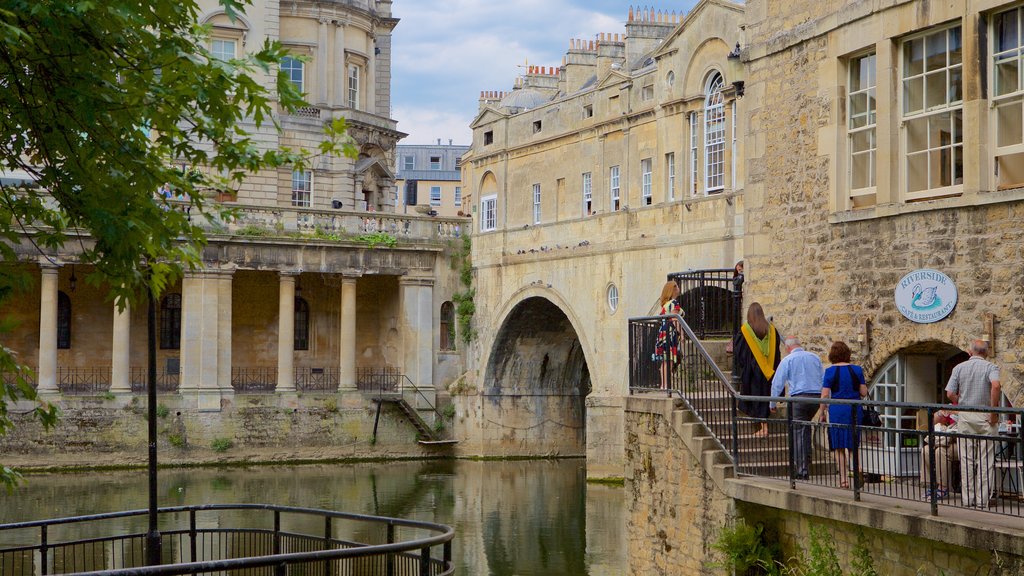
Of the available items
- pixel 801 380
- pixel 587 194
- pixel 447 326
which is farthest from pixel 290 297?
pixel 801 380

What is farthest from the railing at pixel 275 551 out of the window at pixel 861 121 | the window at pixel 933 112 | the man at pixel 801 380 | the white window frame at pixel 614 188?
the white window frame at pixel 614 188

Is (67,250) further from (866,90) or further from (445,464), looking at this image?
(866,90)

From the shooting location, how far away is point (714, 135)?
2778 centimetres

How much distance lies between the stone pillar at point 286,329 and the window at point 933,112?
26.3m

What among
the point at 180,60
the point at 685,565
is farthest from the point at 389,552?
the point at 685,565

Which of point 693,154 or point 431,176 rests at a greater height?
point 431,176

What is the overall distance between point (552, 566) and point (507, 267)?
1682cm

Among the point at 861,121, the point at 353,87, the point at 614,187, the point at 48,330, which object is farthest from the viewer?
the point at 353,87

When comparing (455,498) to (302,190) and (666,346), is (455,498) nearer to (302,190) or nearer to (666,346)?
(666,346)

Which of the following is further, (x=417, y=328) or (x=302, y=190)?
(x=302, y=190)

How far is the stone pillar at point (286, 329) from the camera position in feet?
122

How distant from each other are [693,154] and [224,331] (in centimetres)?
1504

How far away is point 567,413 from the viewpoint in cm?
3838

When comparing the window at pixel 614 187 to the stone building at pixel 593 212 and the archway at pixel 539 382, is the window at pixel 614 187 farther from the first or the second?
the archway at pixel 539 382
